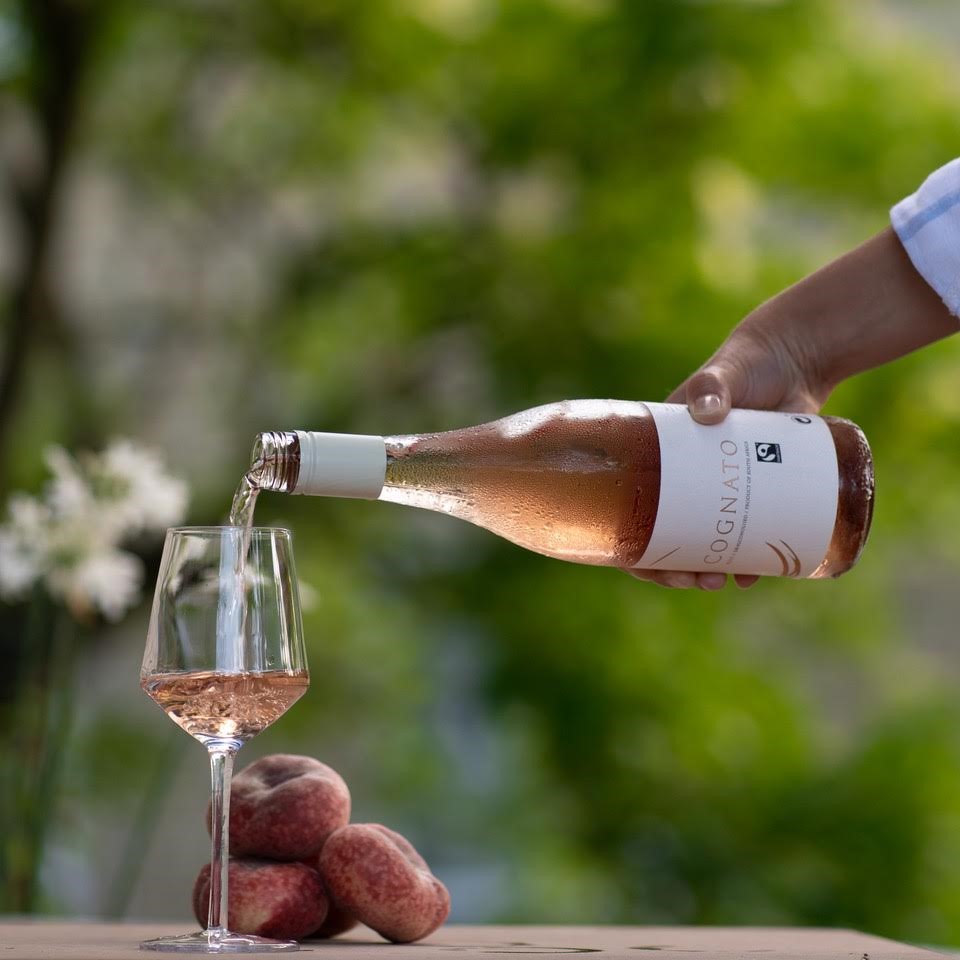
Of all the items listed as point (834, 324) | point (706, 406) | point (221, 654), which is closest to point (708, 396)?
point (706, 406)

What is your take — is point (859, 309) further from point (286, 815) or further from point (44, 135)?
point (44, 135)

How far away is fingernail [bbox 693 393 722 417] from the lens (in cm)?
108

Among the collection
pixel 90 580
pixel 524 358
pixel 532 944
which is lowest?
pixel 532 944

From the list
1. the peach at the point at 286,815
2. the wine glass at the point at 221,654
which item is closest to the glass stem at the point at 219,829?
the wine glass at the point at 221,654

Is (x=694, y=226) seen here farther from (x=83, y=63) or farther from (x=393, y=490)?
(x=393, y=490)

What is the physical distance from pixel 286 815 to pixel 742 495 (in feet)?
1.35

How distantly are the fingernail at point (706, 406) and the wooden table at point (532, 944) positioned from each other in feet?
1.24

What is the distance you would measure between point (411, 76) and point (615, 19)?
1.59 feet

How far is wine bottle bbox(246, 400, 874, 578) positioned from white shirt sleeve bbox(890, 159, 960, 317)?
19 centimetres

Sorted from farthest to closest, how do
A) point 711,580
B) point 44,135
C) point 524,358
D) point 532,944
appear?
1. point 44,135
2. point 524,358
3. point 711,580
4. point 532,944

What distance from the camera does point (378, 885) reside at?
3.49 feet

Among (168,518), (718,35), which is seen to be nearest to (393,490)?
(168,518)

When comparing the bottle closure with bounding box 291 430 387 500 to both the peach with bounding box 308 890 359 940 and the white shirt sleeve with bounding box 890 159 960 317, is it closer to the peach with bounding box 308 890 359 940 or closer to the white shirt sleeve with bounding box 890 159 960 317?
the peach with bounding box 308 890 359 940

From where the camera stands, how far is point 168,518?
1.62 metres
